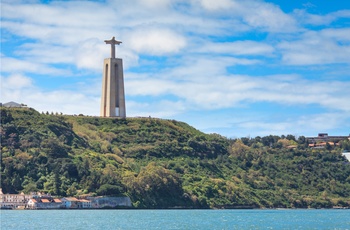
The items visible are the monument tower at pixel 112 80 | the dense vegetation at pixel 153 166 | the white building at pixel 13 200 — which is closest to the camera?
the white building at pixel 13 200

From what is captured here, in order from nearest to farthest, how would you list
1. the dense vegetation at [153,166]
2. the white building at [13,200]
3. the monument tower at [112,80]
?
the white building at [13,200] < the dense vegetation at [153,166] < the monument tower at [112,80]

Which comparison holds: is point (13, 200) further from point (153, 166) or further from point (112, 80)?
point (112, 80)

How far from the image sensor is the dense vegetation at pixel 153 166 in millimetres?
142625

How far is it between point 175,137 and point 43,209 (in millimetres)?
54769

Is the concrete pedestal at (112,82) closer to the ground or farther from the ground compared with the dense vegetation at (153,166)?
farther from the ground

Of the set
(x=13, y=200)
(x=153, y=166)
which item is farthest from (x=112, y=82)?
(x=13, y=200)

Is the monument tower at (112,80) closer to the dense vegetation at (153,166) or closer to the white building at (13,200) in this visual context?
the dense vegetation at (153,166)

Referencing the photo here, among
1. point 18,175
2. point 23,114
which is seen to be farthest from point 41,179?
point 23,114

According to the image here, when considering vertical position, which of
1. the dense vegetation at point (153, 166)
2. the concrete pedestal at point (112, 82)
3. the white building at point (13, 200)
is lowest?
the white building at point (13, 200)

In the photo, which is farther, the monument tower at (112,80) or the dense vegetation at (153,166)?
the monument tower at (112,80)

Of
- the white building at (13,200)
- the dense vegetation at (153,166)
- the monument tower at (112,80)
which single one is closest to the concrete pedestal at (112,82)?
the monument tower at (112,80)

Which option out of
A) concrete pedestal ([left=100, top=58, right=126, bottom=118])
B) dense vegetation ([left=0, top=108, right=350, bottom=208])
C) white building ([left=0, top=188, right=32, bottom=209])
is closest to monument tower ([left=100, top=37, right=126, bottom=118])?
concrete pedestal ([left=100, top=58, right=126, bottom=118])

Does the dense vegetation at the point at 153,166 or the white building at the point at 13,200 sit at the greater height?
the dense vegetation at the point at 153,166

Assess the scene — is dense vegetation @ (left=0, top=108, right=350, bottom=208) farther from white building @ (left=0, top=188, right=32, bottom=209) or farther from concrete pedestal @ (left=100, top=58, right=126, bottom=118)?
concrete pedestal @ (left=100, top=58, right=126, bottom=118)
